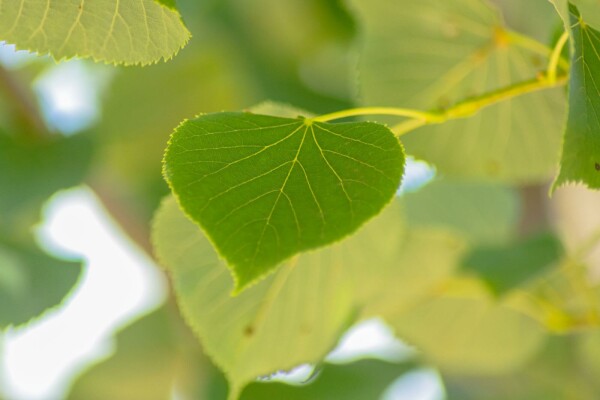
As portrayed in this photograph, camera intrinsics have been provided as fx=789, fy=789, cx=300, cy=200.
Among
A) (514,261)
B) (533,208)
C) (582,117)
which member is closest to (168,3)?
(582,117)

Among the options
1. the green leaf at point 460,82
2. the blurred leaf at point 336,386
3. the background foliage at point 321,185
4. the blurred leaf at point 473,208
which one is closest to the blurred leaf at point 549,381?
the background foliage at point 321,185

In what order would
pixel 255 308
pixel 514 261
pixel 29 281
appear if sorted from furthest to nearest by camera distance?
pixel 29 281 < pixel 514 261 < pixel 255 308

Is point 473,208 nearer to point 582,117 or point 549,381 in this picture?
point 549,381

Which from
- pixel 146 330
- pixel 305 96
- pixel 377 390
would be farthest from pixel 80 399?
pixel 305 96

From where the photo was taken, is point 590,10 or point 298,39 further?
point 298,39

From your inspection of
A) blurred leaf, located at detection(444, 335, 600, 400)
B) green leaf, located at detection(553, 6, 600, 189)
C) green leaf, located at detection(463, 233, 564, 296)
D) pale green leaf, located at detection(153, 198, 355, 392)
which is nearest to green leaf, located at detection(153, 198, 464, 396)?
pale green leaf, located at detection(153, 198, 355, 392)

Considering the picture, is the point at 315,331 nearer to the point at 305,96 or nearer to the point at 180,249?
the point at 180,249

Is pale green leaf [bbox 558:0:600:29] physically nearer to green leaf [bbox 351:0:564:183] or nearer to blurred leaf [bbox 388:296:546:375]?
green leaf [bbox 351:0:564:183]

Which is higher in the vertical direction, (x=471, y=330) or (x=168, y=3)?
(x=168, y=3)
